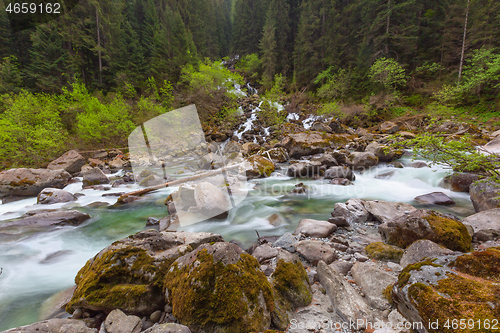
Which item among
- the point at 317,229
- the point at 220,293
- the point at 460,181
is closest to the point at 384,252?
the point at 317,229

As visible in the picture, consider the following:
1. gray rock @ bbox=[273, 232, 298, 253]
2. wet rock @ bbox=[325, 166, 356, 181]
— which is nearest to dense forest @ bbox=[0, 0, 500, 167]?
gray rock @ bbox=[273, 232, 298, 253]

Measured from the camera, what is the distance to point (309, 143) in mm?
13914

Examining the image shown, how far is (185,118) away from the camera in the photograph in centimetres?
1130

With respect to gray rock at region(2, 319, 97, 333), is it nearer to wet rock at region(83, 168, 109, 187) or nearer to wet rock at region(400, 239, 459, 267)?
wet rock at region(400, 239, 459, 267)

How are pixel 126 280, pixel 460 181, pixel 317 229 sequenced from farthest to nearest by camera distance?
pixel 460 181, pixel 317 229, pixel 126 280

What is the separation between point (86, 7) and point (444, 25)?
138 ft

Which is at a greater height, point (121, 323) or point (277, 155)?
point (277, 155)

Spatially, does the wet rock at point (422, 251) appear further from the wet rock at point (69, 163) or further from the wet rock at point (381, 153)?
the wet rock at point (69, 163)

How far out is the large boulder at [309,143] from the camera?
1386cm

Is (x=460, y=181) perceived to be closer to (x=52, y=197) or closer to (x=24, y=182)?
(x=52, y=197)

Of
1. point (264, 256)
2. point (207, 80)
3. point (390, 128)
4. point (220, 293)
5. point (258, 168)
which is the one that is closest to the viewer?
point (220, 293)

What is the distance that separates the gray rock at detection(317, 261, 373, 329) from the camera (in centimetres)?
226

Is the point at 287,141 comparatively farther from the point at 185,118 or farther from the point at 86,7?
the point at 86,7

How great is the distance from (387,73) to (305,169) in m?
19.9
